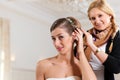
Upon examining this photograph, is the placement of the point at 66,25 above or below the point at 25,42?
below

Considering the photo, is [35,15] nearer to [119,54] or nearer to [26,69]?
[26,69]

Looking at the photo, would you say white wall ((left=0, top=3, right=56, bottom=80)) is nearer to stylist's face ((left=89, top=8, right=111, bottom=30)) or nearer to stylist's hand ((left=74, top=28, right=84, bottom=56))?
stylist's face ((left=89, top=8, right=111, bottom=30))

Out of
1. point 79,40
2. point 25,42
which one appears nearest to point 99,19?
point 79,40

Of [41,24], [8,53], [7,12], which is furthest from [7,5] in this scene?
[41,24]

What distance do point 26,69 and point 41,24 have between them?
108cm

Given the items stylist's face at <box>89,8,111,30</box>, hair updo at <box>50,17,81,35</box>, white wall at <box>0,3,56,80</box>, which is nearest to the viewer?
hair updo at <box>50,17,81,35</box>

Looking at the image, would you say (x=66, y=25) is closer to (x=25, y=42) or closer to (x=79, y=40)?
(x=79, y=40)

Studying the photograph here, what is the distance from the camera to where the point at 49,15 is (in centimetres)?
510

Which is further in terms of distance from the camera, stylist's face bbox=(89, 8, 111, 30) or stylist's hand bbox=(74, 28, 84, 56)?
stylist's face bbox=(89, 8, 111, 30)

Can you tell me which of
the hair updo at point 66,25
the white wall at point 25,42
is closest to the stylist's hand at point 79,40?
the hair updo at point 66,25

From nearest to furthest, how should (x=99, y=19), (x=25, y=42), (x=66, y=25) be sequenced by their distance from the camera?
(x=66, y=25), (x=99, y=19), (x=25, y=42)

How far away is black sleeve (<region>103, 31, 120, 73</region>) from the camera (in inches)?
46.4

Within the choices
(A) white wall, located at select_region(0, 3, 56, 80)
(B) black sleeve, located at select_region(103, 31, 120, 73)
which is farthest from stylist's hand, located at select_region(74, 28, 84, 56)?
(A) white wall, located at select_region(0, 3, 56, 80)

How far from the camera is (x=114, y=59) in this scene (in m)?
1.20
